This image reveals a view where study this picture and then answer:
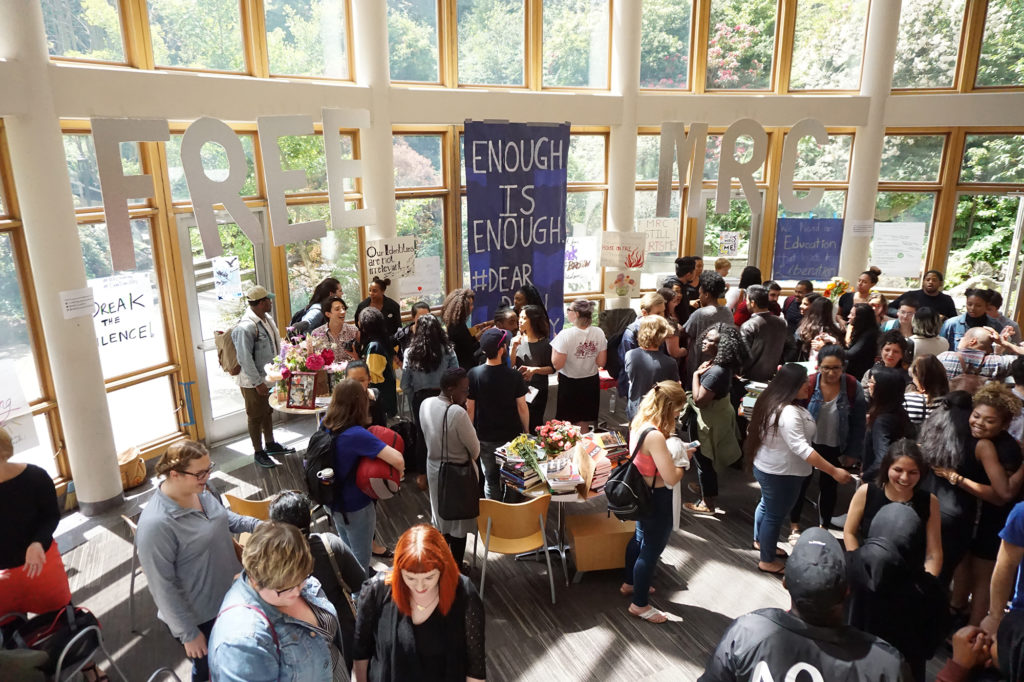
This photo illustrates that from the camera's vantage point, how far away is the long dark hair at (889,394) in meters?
4.09

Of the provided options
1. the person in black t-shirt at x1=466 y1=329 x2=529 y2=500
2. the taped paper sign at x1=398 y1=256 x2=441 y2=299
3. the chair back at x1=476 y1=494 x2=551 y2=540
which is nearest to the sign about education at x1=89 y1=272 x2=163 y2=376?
the taped paper sign at x1=398 y1=256 x2=441 y2=299

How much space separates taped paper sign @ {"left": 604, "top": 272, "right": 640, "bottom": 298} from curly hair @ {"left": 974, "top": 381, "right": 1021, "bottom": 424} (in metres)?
5.05

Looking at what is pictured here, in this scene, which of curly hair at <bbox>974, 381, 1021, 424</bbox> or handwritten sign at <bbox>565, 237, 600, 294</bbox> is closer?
curly hair at <bbox>974, 381, 1021, 424</bbox>

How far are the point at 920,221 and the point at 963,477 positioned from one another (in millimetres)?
6724

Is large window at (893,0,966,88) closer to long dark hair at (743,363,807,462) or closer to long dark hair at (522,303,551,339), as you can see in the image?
long dark hair at (522,303,551,339)

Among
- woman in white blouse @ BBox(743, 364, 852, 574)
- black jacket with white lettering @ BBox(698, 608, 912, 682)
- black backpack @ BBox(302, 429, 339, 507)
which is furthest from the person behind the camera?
woman in white blouse @ BBox(743, 364, 852, 574)

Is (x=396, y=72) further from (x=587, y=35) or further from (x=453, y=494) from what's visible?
(x=453, y=494)

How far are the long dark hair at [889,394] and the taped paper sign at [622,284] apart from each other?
4.40m

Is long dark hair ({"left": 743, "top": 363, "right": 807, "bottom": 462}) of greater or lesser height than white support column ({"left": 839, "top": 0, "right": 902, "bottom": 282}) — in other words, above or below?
below

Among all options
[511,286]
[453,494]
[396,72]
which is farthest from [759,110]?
[453,494]

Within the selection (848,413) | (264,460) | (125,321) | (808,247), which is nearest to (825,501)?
(848,413)

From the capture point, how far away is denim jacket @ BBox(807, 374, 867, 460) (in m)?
4.45

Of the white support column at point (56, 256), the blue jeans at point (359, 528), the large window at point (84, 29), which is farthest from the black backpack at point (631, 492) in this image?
the large window at point (84, 29)

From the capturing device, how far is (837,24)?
8.64 metres
